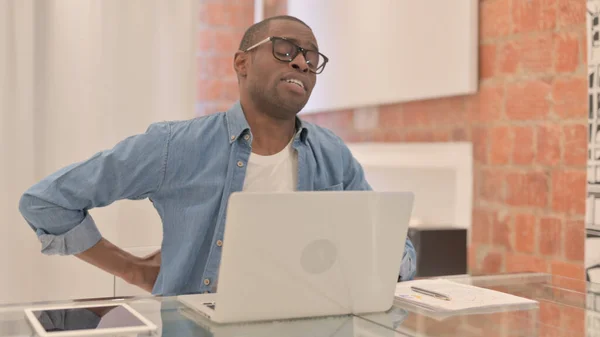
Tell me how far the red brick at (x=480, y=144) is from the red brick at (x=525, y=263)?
0.39 meters

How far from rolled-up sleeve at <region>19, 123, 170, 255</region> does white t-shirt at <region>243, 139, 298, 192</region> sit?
23cm

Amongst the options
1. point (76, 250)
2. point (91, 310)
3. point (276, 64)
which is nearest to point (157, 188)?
point (76, 250)

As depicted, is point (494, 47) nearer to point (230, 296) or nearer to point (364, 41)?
point (364, 41)

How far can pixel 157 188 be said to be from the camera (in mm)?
1854

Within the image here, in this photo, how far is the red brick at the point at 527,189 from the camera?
254cm

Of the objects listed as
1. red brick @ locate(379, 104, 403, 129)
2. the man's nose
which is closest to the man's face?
the man's nose

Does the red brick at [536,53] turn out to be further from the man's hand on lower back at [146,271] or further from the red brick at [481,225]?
the man's hand on lower back at [146,271]

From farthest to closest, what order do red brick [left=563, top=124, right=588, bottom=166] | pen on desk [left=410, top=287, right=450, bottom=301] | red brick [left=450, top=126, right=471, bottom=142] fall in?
red brick [left=450, top=126, right=471, bottom=142] < red brick [left=563, top=124, right=588, bottom=166] < pen on desk [left=410, top=287, right=450, bottom=301]

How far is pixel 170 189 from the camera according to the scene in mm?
1854

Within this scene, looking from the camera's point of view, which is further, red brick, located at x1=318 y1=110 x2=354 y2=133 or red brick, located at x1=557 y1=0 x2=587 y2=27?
red brick, located at x1=318 y1=110 x2=354 y2=133

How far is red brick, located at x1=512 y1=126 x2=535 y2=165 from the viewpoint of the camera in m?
2.59

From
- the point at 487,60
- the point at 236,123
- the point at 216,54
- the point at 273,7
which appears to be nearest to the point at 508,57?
the point at 487,60

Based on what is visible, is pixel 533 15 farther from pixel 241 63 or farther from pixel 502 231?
pixel 241 63

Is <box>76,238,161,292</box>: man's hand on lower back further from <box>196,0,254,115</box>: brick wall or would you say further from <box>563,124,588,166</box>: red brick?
<box>196,0,254,115</box>: brick wall
